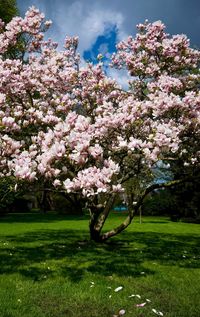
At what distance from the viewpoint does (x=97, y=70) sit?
1576 centimetres

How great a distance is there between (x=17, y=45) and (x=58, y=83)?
8.27ft

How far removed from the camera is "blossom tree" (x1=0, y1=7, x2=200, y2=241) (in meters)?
8.57

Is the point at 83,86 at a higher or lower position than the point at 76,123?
higher

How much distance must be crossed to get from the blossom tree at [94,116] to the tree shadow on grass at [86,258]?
138cm

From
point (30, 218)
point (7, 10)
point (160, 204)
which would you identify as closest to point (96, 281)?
point (30, 218)

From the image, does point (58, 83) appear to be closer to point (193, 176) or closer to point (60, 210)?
point (193, 176)

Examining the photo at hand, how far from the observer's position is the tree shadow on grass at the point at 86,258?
11594mm

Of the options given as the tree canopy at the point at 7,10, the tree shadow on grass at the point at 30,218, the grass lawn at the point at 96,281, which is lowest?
the grass lawn at the point at 96,281

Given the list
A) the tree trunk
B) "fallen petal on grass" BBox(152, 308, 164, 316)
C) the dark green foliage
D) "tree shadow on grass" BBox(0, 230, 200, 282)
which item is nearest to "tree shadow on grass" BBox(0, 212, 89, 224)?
the dark green foliage

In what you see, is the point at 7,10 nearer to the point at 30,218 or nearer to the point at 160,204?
the point at 30,218

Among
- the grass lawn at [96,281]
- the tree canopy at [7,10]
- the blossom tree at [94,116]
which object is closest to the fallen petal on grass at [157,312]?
the grass lawn at [96,281]

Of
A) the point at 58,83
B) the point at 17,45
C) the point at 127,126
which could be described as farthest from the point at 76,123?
the point at 17,45

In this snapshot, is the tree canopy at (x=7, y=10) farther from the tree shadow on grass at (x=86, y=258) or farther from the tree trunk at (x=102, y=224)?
the tree trunk at (x=102, y=224)

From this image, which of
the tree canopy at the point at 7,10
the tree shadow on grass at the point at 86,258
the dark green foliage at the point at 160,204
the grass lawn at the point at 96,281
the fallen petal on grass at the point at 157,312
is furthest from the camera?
the dark green foliage at the point at 160,204
